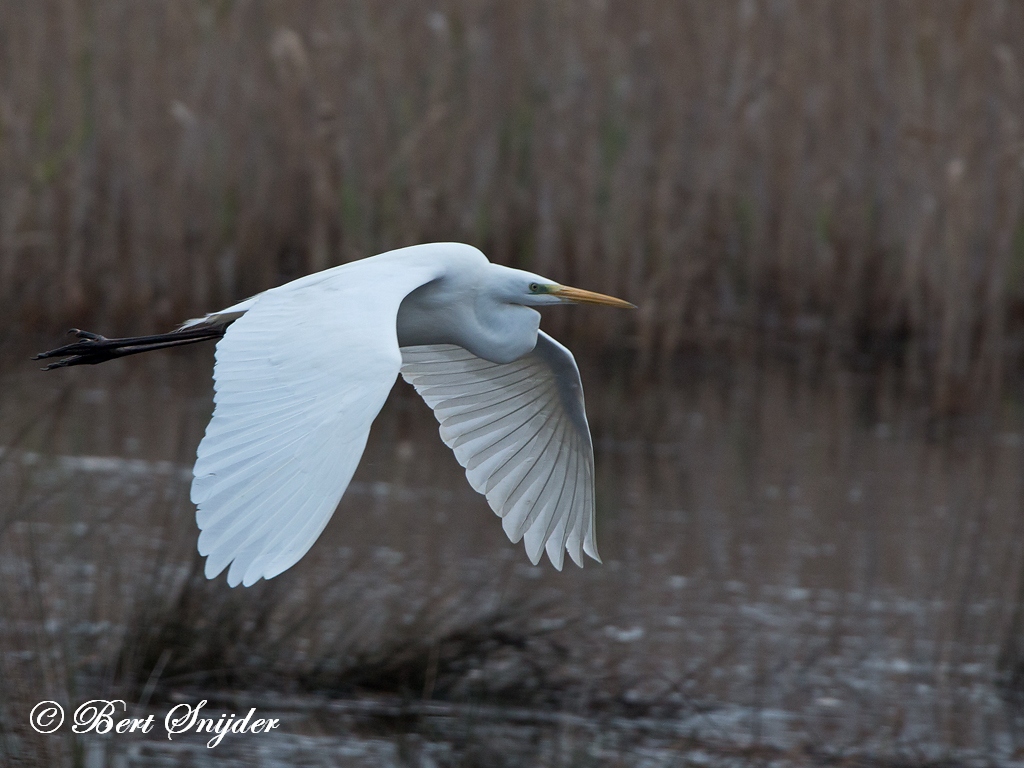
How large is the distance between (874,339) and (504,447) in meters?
3.94

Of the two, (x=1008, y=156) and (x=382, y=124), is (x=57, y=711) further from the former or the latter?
(x=1008, y=156)

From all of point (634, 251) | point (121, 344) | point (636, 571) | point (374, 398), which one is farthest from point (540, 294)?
point (634, 251)

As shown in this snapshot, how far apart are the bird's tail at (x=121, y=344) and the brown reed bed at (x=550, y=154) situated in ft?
7.78

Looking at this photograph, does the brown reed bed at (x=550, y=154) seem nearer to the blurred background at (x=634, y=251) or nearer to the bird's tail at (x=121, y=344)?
the blurred background at (x=634, y=251)

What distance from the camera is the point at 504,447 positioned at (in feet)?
12.0

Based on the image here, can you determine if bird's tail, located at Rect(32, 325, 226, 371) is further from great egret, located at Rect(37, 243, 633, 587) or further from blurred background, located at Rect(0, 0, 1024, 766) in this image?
blurred background, located at Rect(0, 0, 1024, 766)

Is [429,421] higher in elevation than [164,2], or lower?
lower

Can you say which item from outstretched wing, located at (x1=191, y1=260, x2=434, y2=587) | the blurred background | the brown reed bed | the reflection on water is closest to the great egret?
outstretched wing, located at (x1=191, y1=260, x2=434, y2=587)

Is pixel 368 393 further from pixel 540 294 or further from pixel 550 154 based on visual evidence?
pixel 550 154

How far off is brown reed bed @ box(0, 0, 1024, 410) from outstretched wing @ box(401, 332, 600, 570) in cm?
247

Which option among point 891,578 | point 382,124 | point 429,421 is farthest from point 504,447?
point 382,124

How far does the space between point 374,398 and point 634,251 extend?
165 inches

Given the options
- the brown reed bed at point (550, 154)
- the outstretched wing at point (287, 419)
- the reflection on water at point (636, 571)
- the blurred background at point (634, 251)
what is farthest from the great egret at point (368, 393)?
the brown reed bed at point (550, 154)

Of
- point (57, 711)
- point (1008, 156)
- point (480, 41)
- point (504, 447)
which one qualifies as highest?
point (480, 41)
